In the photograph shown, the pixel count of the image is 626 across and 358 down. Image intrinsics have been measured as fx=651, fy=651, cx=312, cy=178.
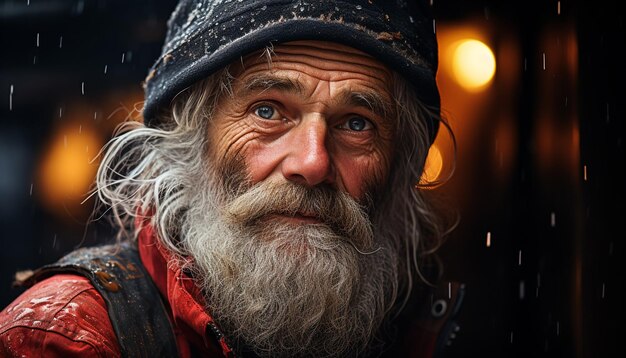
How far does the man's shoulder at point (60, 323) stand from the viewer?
1583mm

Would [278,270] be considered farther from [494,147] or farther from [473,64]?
[473,64]

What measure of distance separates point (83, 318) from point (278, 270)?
57 cm

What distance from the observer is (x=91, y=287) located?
1.79 metres

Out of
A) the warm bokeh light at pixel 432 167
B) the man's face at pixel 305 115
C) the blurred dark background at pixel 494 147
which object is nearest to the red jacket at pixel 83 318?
the man's face at pixel 305 115

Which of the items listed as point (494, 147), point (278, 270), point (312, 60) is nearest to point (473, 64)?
point (494, 147)

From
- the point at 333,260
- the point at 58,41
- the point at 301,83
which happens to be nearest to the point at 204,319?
the point at 333,260

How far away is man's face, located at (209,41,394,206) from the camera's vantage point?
6.46 ft

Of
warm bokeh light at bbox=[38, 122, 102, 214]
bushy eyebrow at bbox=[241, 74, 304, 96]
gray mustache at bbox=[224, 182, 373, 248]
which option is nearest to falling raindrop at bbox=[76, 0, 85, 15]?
warm bokeh light at bbox=[38, 122, 102, 214]

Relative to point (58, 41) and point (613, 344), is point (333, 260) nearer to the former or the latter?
point (613, 344)

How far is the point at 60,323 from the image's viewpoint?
5.33ft

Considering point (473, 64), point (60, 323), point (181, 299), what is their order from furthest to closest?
point (473, 64) < point (181, 299) < point (60, 323)

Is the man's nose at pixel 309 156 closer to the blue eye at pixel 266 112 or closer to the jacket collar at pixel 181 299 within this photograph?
the blue eye at pixel 266 112

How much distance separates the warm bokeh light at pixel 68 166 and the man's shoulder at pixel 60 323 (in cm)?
254

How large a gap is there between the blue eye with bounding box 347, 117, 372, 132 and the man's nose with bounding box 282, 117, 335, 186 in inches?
6.0
